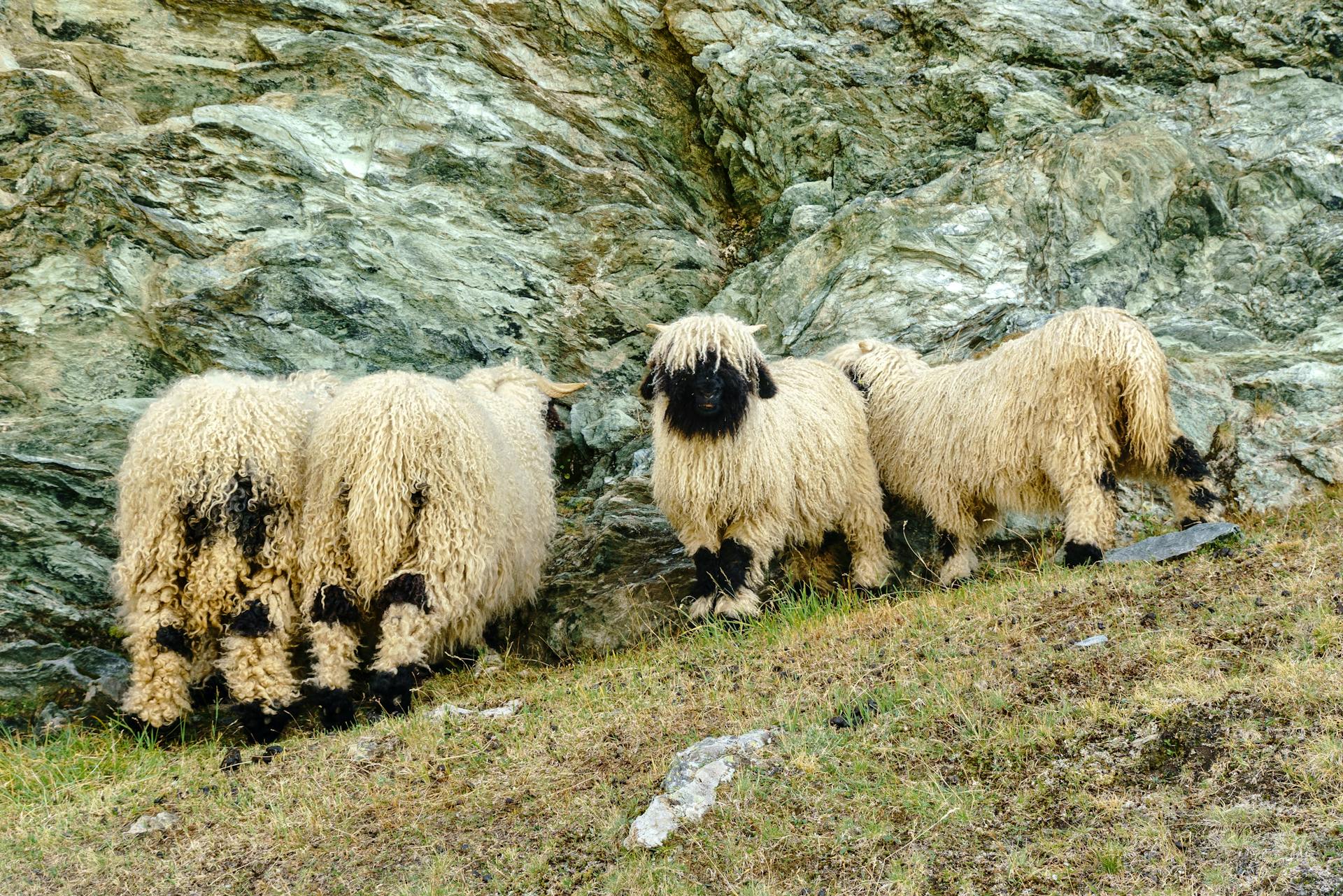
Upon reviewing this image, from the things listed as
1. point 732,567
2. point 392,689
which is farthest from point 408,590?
point 732,567

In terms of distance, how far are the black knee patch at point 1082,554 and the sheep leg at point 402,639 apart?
4.69 meters

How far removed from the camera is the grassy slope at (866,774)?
4.77 meters

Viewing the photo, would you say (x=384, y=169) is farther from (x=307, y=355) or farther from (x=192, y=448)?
(x=192, y=448)

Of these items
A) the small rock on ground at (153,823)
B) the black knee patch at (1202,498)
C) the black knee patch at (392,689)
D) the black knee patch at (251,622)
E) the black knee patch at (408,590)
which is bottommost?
the small rock on ground at (153,823)

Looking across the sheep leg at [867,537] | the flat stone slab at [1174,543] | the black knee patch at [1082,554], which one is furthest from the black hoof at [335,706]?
the flat stone slab at [1174,543]

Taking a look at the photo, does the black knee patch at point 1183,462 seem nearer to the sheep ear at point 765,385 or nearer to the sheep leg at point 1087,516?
the sheep leg at point 1087,516

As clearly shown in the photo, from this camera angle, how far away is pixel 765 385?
31.5ft

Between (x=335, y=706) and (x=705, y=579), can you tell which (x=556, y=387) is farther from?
(x=335, y=706)

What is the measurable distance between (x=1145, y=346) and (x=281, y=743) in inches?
266

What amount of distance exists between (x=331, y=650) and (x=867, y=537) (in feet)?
16.0

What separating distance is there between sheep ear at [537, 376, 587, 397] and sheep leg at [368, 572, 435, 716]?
3.80m

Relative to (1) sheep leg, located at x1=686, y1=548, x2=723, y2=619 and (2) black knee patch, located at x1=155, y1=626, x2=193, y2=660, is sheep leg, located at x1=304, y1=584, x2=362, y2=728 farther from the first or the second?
(1) sheep leg, located at x1=686, y1=548, x2=723, y2=619

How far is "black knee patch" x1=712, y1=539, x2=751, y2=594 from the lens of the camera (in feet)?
30.8

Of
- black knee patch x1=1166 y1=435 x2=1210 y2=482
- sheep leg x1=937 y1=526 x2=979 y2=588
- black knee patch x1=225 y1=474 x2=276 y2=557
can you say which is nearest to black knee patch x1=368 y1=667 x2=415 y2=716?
black knee patch x1=225 y1=474 x2=276 y2=557
